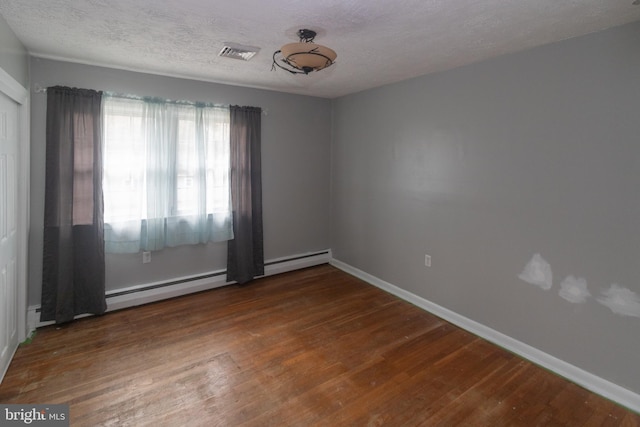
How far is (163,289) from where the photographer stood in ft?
11.6

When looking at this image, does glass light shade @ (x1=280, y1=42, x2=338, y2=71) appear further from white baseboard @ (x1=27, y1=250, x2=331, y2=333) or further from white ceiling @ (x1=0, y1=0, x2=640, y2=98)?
white baseboard @ (x1=27, y1=250, x2=331, y2=333)

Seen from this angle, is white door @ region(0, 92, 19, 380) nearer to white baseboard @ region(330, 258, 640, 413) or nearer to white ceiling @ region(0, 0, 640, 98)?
white ceiling @ region(0, 0, 640, 98)

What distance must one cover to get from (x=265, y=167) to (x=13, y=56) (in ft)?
7.98

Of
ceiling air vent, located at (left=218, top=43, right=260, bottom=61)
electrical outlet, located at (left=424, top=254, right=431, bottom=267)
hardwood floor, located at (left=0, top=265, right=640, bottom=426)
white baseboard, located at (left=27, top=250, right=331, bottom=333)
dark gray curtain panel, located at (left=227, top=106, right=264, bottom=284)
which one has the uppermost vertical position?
ceiling air vent, located at (left=218, top=43, right=260, bottom=61)

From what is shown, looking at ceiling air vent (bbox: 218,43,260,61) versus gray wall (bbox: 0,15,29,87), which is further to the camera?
ceiling air vent (bbox: 218,43,260,61)

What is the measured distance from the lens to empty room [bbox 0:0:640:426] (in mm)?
2014

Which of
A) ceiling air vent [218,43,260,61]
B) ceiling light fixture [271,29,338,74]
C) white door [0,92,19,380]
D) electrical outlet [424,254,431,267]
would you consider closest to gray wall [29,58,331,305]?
white door [0,92,19,380]

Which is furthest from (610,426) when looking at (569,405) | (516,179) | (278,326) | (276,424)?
(278,326)

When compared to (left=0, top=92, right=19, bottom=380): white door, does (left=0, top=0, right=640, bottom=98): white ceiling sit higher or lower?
higher

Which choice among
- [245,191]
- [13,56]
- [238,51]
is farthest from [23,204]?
[238,51]

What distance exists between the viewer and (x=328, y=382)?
223cm

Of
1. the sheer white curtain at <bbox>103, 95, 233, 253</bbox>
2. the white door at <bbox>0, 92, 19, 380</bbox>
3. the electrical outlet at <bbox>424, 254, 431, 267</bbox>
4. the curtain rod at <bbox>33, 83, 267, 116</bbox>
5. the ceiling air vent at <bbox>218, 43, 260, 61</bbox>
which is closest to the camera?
the white door at <bbox>0, 92, 19, 380</bbox>

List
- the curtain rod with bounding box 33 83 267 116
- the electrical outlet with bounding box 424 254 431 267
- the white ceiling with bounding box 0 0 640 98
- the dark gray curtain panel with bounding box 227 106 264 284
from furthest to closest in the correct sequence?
the dark gray curtain panel with bounding box 227 106 264 284
the electrical outlet with bounding box 424 254 431 267
the curtain rod with bounding box 33 83 267 116
the white ceiling with bounding box 0 0 640 98

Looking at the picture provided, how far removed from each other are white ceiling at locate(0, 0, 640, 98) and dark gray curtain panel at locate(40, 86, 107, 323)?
0.47 meters
